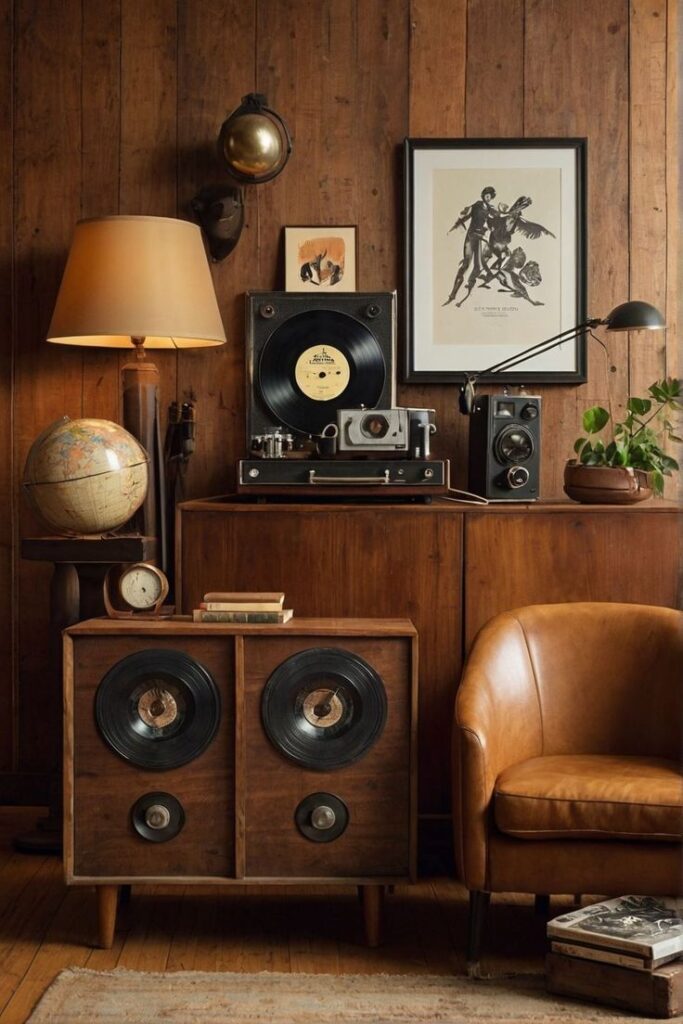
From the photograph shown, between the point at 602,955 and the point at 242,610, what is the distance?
45.2 inches

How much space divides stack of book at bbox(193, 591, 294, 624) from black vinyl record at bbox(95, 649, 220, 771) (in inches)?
4.7

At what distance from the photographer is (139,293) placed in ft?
11.0

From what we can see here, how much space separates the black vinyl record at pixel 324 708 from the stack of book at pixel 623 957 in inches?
24.6

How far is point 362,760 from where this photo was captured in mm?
2865

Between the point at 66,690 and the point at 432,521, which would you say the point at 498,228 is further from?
the point at 66,690

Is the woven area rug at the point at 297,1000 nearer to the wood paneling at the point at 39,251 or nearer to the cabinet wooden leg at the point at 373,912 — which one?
the cabinet wooden leg at the point at 373,912

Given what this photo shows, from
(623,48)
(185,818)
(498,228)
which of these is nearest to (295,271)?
(498,228)

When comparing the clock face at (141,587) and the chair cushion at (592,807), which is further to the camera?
the clock face at (141,587)

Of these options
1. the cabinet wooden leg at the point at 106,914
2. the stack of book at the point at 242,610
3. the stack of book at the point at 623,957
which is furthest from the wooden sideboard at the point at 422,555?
the stack of book at the point at 623,957

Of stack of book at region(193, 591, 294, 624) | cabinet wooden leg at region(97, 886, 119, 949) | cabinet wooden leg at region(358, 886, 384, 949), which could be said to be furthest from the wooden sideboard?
cabinet wooden leg at region(97, 886, 119, 949)

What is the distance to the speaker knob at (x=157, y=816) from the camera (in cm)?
285

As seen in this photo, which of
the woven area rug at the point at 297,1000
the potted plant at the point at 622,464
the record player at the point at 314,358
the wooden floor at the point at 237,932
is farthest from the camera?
the record player at the point at 314,358

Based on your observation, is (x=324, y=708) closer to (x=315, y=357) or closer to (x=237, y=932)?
(x=237, y=932)

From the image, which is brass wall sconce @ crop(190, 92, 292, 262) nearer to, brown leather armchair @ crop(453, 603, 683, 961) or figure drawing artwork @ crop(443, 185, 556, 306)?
figure drawing artwork @ crop(443, 185, 556, 306)
